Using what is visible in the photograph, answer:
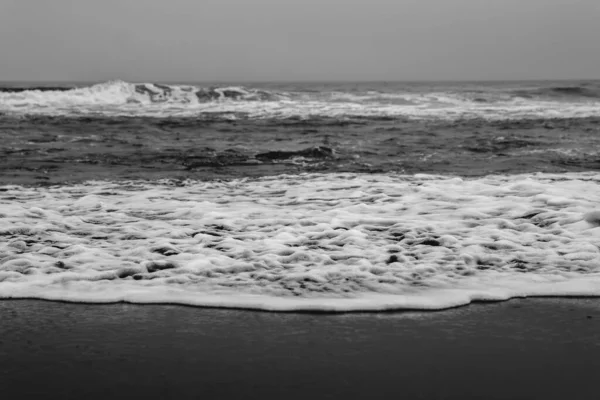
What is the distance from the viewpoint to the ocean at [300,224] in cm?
324

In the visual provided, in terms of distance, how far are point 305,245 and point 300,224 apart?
63 centimetres

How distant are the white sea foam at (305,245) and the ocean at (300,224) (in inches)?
0.6

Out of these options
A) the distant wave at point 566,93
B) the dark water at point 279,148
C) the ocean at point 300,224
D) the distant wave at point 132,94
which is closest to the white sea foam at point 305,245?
the ocean at point 300,224

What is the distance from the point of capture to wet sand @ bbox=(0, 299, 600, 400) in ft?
6.99

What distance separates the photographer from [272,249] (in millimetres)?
3945

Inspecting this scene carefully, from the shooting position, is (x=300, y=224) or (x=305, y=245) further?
(x=300, y=224)

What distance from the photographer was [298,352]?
7.98ft

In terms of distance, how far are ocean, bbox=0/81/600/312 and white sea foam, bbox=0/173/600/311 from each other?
14 millimetres

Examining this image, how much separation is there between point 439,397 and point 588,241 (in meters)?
2.40

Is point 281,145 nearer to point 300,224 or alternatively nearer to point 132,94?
point 300,224

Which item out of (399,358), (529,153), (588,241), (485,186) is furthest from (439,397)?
(529,153)

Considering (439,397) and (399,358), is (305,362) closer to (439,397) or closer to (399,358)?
(399,358)

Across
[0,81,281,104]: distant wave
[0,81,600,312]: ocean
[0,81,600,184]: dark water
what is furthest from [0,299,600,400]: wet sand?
[0,81,281,104]: distant wave

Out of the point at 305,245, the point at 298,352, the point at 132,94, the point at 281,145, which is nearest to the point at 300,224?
Result: the point at 305,245
